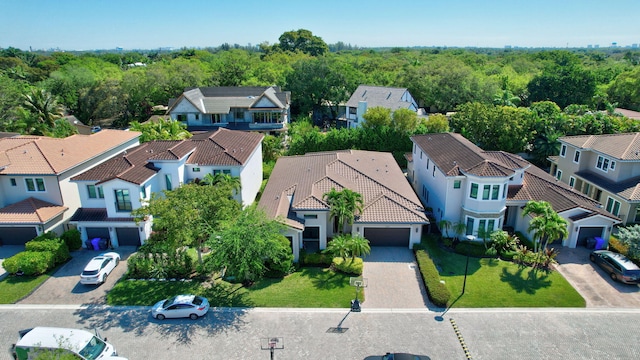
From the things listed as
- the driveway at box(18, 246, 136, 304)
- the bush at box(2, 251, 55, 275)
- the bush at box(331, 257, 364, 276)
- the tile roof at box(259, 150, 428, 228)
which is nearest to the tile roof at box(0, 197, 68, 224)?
the bush at box(2, 251, 55, 275)

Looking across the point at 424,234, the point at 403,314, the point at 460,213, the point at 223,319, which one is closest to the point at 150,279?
the point at 223,319

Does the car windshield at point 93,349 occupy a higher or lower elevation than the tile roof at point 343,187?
lower

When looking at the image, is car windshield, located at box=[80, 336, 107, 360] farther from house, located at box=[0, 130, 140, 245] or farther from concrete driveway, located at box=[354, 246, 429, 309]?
house, located at box=[0, 130, 140, 245]

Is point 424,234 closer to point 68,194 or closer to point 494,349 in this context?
point 494,349

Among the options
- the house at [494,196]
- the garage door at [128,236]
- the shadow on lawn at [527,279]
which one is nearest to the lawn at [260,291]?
the garage door at [128,236]

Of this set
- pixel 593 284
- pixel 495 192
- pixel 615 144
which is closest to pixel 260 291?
pixel 495 192

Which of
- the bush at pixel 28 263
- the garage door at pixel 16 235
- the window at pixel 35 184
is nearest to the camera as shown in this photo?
the bush at pixel 28 263

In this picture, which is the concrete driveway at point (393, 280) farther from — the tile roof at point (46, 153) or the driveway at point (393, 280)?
the tile roof at point (46, 153)
